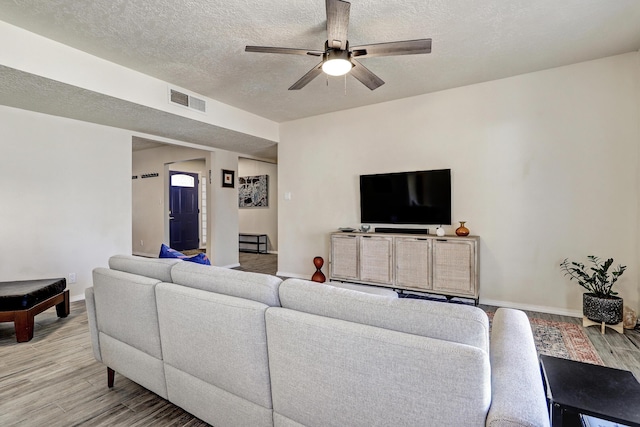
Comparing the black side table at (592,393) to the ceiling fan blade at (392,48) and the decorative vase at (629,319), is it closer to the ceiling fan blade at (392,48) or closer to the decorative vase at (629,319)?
the ceiling fan blade at (392,48)

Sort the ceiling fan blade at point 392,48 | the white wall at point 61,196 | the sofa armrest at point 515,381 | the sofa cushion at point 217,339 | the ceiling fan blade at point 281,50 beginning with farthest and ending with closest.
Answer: the white wall at point 61,196 < the ceiling fan blade at point 281,50 < the ceiling fan blade at point 392,48 < the sofa cushion at point 217,339 < the sofa armrest at point 515,381

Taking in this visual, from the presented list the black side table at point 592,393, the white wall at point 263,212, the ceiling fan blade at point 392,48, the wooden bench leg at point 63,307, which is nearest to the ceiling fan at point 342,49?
the ceiling fan blade at point 392,48

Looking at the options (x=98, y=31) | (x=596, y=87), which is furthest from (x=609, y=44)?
(x=98, y=31)

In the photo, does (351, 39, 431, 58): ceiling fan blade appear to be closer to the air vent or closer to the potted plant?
the air vent

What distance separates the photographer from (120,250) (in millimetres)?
4391

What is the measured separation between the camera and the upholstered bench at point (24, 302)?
264cm

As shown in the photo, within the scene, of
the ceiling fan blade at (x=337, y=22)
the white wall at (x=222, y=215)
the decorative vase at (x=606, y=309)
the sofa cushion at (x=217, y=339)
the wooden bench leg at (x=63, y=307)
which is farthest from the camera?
the white wall at (x=222, y=215)

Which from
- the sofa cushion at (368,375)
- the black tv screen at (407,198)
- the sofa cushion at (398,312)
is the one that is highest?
the black tv screen at (407,198)

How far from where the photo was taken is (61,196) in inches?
150

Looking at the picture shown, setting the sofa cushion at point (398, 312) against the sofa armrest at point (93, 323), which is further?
the sofa armrest at point (93, 323)

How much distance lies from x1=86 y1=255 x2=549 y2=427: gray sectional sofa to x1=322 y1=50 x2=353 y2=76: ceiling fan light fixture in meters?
1.76

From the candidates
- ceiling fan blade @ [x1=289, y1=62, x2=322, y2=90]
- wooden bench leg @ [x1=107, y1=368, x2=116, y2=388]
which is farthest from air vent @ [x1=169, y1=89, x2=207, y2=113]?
wooden bench leg @ [x1=107, y1=368, x2=116, y2=388]

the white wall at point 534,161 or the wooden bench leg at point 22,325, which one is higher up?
the white wall at point 534,161

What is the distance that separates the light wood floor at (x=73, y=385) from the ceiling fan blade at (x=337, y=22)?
253 cm
